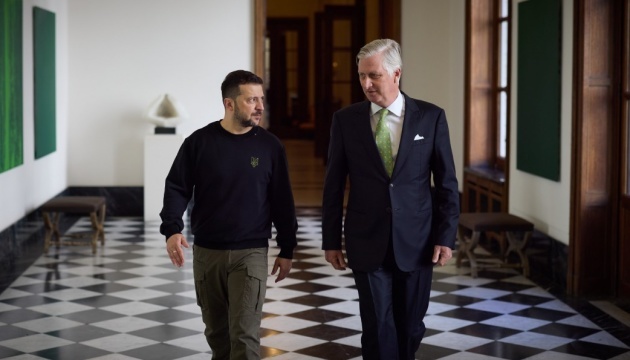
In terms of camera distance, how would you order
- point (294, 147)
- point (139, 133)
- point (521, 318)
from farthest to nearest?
1. point (294, 147)
2. point (139, 133)
3. point (521, 318)

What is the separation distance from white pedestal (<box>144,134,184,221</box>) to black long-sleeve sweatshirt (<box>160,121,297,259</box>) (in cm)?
795

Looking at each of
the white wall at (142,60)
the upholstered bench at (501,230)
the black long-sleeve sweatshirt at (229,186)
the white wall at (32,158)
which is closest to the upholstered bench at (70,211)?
the white wall at (32,158)

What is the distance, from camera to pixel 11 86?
960 cm

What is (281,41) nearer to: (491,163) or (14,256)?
(491,163)

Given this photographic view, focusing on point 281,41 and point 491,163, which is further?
point 281,41

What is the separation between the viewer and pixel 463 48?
12.6m

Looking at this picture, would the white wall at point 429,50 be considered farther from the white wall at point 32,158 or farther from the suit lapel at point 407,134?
the suit lapel at point 407,134

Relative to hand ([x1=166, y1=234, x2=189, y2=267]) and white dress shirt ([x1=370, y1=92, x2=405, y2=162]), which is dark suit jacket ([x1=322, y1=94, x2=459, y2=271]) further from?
hand ([x1=166, y1=234, x2=189, y2=267])

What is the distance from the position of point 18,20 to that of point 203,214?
598 centimetres

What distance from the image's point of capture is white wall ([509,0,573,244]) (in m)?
8.47

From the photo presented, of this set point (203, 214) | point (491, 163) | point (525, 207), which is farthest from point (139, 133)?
point (203, 214)

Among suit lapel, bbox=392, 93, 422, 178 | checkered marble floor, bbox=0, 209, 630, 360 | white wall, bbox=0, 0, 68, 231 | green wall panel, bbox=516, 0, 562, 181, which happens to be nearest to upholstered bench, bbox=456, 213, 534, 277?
checkered marble floor, bbox=0, 209, 630, 360

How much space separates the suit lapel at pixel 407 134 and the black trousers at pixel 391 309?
1.39 feet

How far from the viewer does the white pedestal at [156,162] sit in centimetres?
1277
